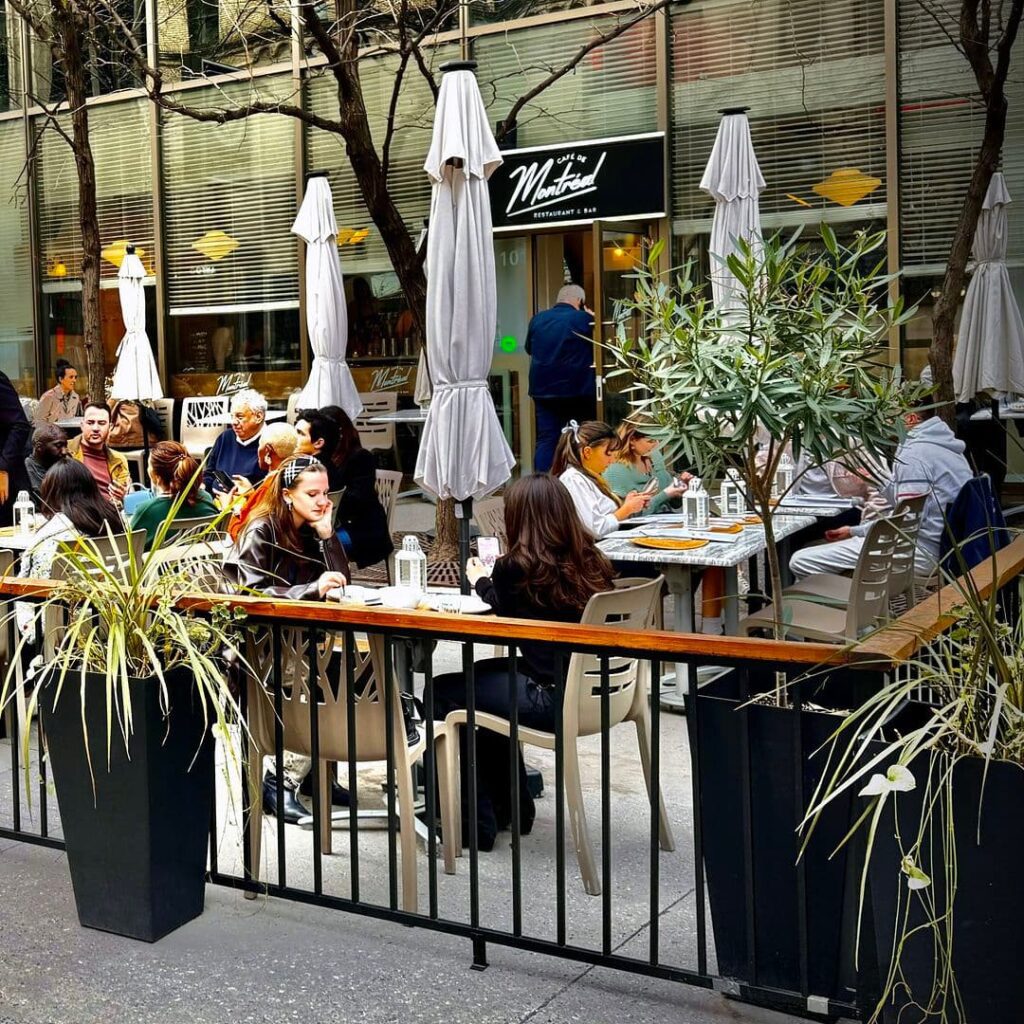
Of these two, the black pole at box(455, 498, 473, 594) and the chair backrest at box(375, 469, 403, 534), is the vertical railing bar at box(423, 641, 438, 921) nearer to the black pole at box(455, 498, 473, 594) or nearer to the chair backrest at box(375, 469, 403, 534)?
the black pole at box(455, 498, 473, 594)

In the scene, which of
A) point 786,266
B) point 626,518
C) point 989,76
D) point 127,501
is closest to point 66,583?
point 786,266

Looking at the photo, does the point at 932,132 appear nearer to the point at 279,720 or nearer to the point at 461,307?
the point at 461,307

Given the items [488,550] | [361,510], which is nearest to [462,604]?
[488,550]

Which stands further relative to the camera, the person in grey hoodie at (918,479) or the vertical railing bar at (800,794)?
the person in grey hoodie at (918,479)

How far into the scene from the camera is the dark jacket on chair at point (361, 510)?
872 centimetres

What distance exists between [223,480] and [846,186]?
6.22 meters

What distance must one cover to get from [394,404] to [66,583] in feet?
34.9

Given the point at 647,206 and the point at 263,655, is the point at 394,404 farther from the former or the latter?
the point at 263,655

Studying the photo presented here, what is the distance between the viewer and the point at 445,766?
529 centimetres

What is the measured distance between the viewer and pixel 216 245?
682 inches

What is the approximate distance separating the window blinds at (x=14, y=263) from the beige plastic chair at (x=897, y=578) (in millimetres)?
13704

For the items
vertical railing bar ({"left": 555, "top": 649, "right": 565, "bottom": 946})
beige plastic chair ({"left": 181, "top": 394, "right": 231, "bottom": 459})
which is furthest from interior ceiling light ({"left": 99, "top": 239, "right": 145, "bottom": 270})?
vertical railing bar ({"left": 555, "top": 649, "right": 565, "bottom": 946})

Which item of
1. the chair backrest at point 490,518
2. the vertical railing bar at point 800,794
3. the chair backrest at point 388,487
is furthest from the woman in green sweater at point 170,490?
the vertical railing bar at point 800,794

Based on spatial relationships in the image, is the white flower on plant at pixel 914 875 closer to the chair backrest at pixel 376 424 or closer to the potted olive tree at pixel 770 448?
the potted olive tree at pixel 770 448
